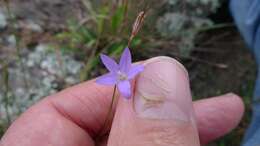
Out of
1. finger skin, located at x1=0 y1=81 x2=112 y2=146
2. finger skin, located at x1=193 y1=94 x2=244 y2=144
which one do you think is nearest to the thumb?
finger skin, located at x1=0 y1=81 x2=112 y2=146

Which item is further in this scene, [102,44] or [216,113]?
[102,44]

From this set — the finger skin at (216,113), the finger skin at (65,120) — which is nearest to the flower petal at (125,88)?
the finger skin at (65,120)

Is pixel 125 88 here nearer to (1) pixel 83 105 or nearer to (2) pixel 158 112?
(2) pixel 158 112

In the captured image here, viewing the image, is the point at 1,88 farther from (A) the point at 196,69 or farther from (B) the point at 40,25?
(A) the point at 196,69

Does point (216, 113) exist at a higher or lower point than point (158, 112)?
lower

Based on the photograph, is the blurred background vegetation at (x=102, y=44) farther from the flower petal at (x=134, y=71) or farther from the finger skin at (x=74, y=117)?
the flower petal at (x=134, y=71)

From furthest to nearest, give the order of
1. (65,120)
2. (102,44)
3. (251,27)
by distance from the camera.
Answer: (102,44)
(251,27)
(65,120)

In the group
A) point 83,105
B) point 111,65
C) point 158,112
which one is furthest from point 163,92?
point 83,105
